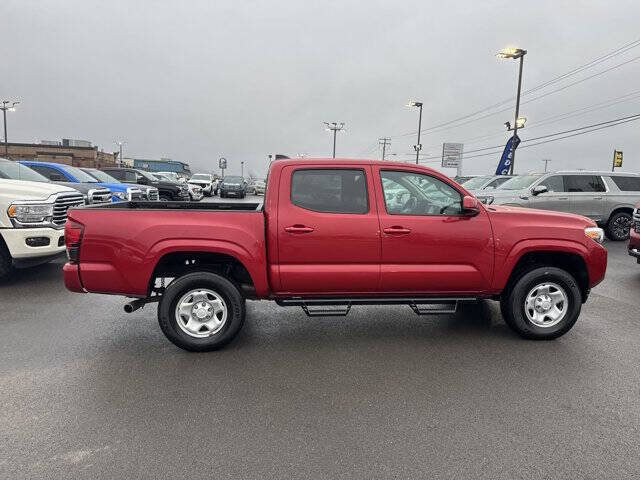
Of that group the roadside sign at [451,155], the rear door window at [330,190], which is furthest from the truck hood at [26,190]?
the roadside sign at [451,155]

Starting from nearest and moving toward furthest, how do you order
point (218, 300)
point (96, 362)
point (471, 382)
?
point (471, 382) → point (96, 362) → point (218, 300)

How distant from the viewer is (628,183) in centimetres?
1274

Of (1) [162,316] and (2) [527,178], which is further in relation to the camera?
(2) [527,178]

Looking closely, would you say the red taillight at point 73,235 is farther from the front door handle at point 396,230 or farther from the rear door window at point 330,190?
the front door handle at point 396,230

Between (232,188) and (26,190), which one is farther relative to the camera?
(232,188)

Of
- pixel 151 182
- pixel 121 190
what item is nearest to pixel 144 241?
pixel 121 190

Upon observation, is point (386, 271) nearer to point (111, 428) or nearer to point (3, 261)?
point (111, 428)

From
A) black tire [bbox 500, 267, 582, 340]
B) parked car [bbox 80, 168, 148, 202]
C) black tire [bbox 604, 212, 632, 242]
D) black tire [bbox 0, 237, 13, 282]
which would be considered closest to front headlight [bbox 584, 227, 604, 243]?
black tire [bbox 500, 267, 582, 340]

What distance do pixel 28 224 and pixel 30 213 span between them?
0.17 metres

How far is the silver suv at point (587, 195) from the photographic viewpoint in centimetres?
1241

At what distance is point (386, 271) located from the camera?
Result: 4.54m

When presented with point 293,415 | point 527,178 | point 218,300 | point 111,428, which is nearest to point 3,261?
point 218,300

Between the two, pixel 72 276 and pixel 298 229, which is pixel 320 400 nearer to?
pixel 298 229

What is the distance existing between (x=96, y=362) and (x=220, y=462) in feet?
6.77
